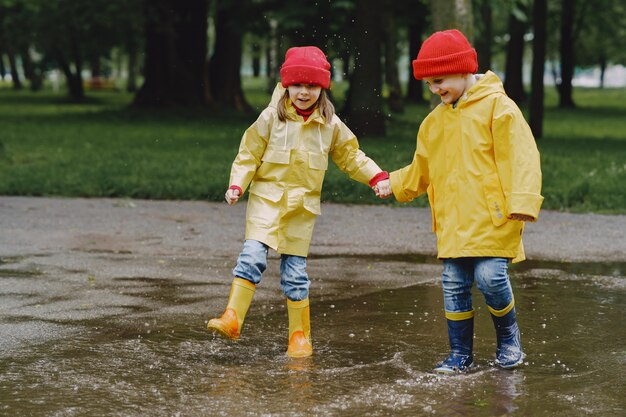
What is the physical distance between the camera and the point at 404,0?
79.3ft

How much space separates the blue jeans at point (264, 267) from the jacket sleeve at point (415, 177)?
652 millimetres

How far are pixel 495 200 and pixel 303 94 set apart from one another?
45.9 inches

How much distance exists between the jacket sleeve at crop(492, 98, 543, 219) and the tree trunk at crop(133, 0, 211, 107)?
2538cm

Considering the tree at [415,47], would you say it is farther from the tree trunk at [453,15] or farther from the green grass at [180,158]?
the tree trunk at [453,15]

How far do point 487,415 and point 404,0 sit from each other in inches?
807

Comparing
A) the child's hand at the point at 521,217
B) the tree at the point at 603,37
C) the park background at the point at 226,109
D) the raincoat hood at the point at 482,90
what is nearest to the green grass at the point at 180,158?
the park background at the point at 226,109

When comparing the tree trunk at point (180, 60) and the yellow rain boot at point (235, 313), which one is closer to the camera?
the yellow rain boot at point (235, 313)

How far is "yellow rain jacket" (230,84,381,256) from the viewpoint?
18.4 ft

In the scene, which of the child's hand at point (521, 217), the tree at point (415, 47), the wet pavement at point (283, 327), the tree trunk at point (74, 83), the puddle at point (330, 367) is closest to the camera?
the puddle at point (330, 367)

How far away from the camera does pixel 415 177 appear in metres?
5.41

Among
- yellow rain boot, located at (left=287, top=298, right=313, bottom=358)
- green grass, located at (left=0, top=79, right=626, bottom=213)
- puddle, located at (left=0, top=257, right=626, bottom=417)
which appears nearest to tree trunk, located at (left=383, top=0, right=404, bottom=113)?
green grass, located at (left=0, top=79, right=626, bottom=213)

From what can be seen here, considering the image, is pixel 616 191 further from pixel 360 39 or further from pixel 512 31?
pixel 512 31

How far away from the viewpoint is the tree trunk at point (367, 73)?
20156 millimetres

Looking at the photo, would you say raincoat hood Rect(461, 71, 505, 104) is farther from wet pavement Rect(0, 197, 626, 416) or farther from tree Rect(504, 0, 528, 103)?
tree Rect(504, 0, 528, 103)
